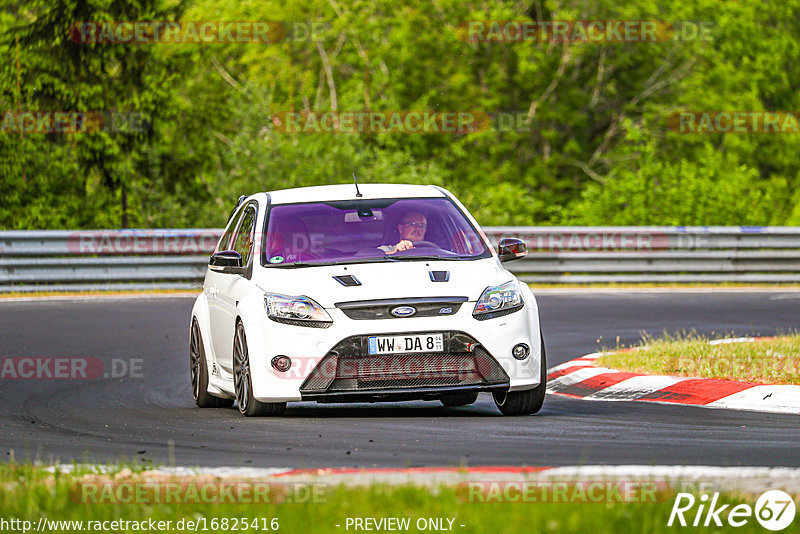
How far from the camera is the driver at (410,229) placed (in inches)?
385

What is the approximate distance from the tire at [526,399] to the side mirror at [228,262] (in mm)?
1989

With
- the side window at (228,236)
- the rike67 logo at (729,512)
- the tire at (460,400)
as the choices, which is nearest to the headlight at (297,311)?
the tire at (460,400)

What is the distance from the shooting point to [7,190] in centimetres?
2764

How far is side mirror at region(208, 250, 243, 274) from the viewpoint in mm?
9844

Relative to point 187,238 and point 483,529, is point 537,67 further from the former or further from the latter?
point 483,529

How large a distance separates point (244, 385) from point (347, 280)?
1016mm

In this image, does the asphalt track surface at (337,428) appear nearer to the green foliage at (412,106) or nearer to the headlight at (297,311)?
the headlight at (297,311)

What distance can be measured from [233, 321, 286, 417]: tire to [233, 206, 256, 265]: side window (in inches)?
27.2

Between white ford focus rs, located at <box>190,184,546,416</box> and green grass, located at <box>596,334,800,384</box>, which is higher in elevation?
white ford focus rs, located at <box>190,184,546,416</box>

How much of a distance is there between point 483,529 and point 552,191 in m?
41.0

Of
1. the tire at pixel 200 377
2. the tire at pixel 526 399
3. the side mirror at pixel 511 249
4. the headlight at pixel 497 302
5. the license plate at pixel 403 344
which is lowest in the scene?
the tire at pixel 200 377

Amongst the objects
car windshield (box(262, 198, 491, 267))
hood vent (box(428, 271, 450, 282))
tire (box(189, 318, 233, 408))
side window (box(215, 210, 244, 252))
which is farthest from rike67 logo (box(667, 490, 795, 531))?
side window (box(215, 210, 244, 252))

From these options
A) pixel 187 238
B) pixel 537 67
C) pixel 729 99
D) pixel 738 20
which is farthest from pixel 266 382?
pixel 738 20

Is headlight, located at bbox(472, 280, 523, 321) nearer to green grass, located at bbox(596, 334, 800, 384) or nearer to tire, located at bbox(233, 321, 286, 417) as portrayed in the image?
tire, located at bbox(233, 321, 286, 417)
